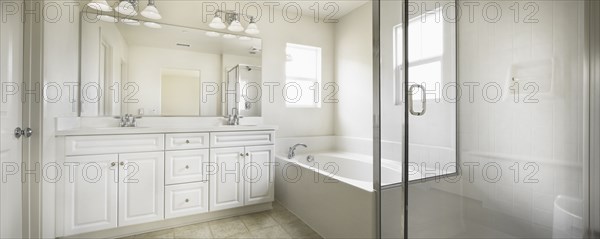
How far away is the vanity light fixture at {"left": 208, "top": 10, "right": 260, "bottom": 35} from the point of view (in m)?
2.56

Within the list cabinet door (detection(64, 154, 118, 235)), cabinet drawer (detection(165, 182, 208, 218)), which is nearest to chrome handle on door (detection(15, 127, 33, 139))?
cabinet door (detection(64, 154, 118, 235))

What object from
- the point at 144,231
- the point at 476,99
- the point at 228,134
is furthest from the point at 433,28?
the point at 144,231

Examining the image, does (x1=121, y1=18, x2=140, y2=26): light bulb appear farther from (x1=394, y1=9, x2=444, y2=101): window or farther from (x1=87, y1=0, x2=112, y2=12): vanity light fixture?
(x1=394, y1=9, x2=444, y2=101): window

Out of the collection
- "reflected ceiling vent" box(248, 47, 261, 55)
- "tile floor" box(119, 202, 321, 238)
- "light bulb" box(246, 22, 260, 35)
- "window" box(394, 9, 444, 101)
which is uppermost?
"light bulb" box(246, 22, 260, 35)

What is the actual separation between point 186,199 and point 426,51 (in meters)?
2.10

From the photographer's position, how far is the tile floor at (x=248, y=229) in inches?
78.9

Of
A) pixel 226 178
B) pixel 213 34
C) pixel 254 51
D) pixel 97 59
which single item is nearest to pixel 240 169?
pixel 226 178

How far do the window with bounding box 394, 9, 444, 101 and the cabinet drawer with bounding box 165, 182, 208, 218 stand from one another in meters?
1.83

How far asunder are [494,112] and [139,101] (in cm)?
265

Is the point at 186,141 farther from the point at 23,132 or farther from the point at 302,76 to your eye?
the point at 302,76

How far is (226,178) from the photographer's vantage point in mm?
2270

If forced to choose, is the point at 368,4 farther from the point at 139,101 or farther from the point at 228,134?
the point at 139,101

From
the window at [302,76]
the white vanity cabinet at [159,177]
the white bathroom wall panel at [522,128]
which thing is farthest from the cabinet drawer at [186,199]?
the white bathroom wall panel at [522,128]

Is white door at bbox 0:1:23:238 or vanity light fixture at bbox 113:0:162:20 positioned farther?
vanity light fixture at bbox 113:0:162:20
